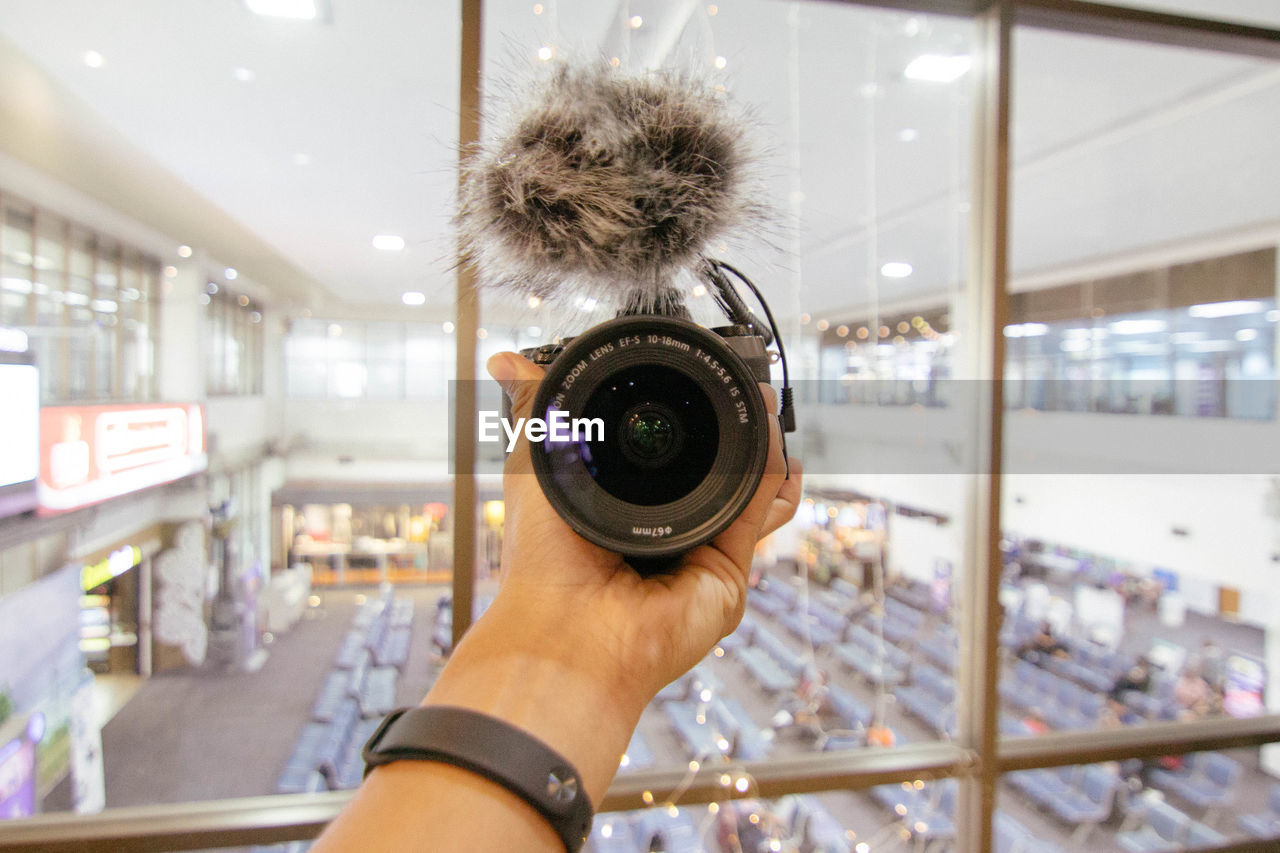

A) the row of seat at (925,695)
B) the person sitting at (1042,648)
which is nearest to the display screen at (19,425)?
the row of seat at (925,695)

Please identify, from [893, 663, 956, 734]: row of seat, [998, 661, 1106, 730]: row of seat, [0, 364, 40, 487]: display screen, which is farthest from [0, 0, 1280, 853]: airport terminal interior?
[998, 661, 1106, 730]: row of seat

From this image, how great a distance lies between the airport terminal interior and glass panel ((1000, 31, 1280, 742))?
0.19 ft

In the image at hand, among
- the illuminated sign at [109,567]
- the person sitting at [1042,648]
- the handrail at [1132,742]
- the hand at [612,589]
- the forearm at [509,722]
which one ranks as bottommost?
the person sitting at [1042,648]

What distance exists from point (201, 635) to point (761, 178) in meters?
2.46

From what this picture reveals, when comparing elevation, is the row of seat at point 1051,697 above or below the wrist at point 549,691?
below

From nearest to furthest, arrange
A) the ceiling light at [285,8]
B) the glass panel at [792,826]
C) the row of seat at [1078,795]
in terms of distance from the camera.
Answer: the ceiling light at [285,8] → the glass panel at [792,826] → the row of seat at [1078,795]

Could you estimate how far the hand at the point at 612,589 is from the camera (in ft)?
2.09

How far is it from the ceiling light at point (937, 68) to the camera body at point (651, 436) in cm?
202

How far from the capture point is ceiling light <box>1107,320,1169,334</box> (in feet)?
16.4

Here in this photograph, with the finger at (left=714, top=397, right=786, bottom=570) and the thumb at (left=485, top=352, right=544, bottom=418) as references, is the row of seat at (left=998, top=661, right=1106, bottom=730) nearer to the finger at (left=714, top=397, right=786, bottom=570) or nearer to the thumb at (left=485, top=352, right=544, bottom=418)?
the finger at (left=714, top=397, right=786, bottom=570)

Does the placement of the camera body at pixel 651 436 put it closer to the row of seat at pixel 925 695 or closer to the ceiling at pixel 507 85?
the ceiling at pixel 507 85

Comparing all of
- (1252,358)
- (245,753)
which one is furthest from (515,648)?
(1252,358)

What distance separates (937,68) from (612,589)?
2299 millimetres

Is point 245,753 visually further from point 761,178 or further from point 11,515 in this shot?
point 761,178
